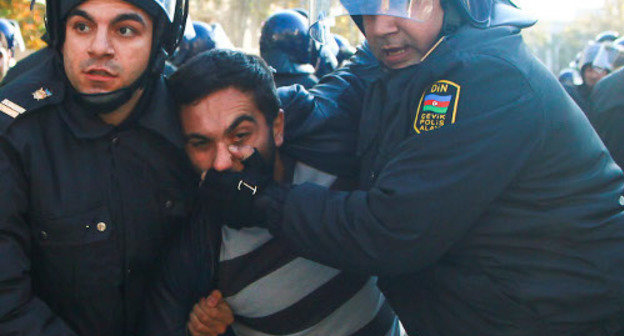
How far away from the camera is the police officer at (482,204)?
1746 mm

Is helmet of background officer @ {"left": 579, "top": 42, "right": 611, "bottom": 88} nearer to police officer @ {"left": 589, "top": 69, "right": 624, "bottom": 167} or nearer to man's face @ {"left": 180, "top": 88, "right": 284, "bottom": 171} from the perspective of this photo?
police officer @ {"left": 589, "top": 69, "right": 624, "bottom": 167}

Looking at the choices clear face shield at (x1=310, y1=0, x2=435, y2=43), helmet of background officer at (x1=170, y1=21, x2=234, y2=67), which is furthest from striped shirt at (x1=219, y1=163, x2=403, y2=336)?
helmet of background officer at (x1=170, y1=21, x2=234, y2=67)

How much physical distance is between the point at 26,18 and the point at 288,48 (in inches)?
203

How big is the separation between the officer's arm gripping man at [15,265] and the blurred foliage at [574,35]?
43.6 meters

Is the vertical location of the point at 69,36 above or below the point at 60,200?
above

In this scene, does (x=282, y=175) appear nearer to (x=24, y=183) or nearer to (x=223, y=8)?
(x=24, y=183)

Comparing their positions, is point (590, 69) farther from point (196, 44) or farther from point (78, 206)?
point (78, 206)

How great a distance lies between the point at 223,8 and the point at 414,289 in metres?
22.4

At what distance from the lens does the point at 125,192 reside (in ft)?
6.57

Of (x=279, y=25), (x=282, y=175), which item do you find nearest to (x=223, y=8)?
(x=279, y=25)

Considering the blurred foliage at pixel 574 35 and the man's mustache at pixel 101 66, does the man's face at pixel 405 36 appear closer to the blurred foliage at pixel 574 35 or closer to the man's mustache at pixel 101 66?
the man's mustache at pixel 101 66

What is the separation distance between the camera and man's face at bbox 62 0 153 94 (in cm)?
195

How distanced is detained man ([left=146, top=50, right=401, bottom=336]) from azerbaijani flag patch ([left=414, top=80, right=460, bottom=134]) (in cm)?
55

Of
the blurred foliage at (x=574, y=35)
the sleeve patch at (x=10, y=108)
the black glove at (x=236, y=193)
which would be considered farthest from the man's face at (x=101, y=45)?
the blurred foliage at (x=574, y=35)
